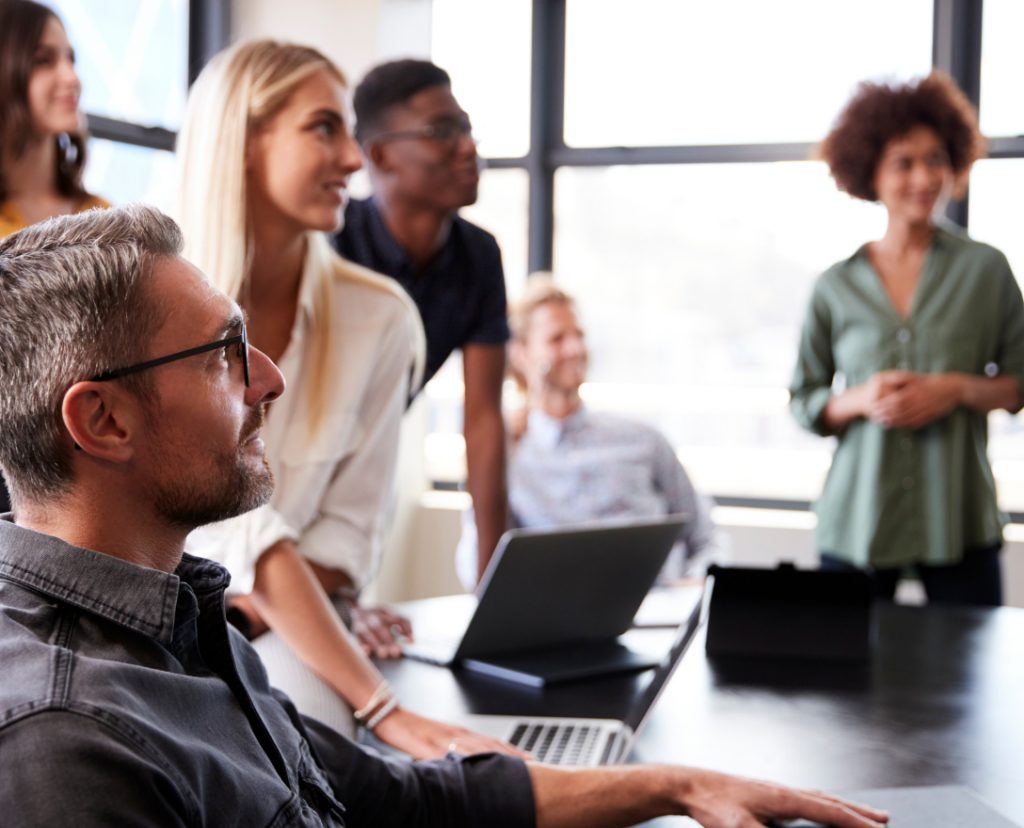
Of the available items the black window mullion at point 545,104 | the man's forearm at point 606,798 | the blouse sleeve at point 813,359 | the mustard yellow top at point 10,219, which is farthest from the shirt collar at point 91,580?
the black window mullion at point 545,104

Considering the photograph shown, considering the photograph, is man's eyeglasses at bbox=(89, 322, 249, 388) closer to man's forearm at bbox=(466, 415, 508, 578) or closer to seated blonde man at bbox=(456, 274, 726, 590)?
man's forearm at bbox=(466, 415, 508, 578)

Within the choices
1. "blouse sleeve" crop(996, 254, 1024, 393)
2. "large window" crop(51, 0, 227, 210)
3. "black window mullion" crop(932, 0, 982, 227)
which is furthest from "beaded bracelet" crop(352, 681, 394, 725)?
"black window mullion" crop(932, 0, 982, 227)

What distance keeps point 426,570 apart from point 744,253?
5.67 ft

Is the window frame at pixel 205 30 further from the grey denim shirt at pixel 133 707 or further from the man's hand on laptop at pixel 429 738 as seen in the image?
the grey denim shirt at pixel 133 707

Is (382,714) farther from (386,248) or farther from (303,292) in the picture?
(386,248)

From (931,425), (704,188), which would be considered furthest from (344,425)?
(704,188)

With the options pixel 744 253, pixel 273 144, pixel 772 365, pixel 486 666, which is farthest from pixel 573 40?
pixel 486 666

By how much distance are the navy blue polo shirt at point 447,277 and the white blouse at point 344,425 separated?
0.59 metres

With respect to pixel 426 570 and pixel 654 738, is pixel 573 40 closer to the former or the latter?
pixel 426 570

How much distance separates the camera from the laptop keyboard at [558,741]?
5.16 feet

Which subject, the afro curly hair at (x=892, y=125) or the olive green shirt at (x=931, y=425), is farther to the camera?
the afro curly hair at (x=892, y=125)

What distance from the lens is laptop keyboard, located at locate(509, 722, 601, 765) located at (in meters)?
1.57

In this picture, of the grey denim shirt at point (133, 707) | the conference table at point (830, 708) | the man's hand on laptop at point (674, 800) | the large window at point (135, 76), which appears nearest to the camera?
the grey denim shirt at point (133, 707)

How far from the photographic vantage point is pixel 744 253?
15.9ft
